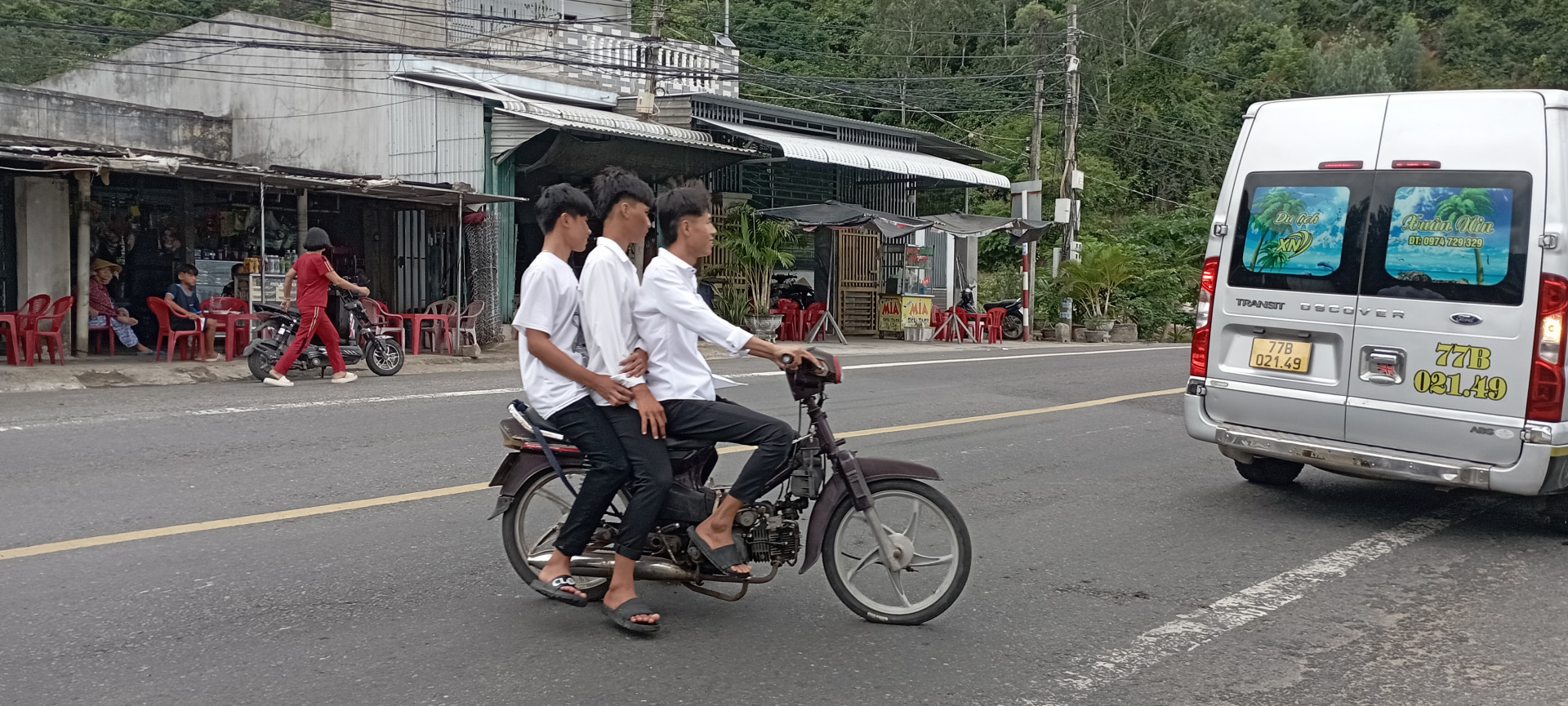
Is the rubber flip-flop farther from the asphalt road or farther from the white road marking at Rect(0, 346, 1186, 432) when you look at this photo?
the white road marking at Rect(0, 346, 1186, 432)

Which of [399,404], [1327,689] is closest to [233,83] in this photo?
[399,404]

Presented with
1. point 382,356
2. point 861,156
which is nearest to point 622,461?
point 382,356

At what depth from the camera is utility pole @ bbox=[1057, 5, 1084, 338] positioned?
1020 inches

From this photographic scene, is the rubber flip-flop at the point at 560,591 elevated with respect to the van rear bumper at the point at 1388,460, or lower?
lower

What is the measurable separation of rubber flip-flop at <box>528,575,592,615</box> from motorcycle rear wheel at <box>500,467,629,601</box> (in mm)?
122

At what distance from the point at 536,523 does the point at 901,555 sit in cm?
145

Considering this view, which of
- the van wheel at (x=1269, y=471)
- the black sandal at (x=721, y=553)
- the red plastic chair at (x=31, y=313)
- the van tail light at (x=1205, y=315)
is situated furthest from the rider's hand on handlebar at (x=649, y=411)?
the red plastic chair at (x=31, y=313)

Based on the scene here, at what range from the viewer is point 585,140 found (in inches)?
711

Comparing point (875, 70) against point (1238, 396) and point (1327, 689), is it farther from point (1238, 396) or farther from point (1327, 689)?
point (1327, 689)

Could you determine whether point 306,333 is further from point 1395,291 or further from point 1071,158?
point 1071,158

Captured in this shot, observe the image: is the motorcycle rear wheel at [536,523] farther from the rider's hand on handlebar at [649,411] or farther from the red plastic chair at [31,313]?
the red plastic chair at [31,313]

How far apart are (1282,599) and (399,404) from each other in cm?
735

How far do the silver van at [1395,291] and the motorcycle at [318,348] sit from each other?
924cm

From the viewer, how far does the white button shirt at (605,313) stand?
4.12m
